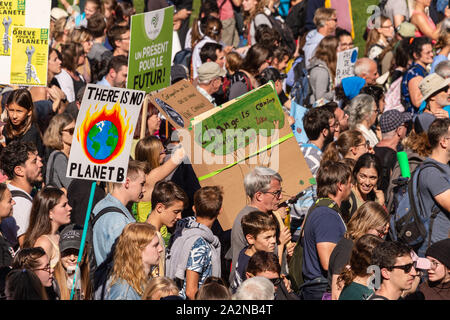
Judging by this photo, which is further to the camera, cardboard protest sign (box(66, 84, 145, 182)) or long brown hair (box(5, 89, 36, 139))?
long brown hair (box(5, 89, 36, 139))

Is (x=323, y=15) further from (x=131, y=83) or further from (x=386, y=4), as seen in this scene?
(x=131, y=83)

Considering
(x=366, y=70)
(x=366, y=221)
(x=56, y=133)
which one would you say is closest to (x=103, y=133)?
(x=56, y=133)

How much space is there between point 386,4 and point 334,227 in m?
8.53

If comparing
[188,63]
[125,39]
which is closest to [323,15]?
[188,63]

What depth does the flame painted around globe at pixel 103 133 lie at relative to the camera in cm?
733

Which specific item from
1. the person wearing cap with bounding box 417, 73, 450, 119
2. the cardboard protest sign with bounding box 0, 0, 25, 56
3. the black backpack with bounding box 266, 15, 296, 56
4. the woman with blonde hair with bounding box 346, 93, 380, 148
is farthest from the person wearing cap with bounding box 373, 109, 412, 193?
the black backpack with bounding box 266, 15, 296, 56

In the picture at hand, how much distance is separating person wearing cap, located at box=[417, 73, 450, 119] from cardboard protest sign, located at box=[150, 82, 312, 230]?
2322mm

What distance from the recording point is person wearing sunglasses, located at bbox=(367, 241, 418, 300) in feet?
20.2

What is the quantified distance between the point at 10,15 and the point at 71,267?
3.76 metres

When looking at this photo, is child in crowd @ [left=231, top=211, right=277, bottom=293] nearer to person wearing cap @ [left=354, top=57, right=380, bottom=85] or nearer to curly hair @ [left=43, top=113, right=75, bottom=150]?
curly hair @ [left=43, top=113, right=75, bottom=150]

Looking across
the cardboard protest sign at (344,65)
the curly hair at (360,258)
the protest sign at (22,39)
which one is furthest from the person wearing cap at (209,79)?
the curly hair at (360,258)

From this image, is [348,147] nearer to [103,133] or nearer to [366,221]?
[366,221]

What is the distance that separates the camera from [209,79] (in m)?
10.7
